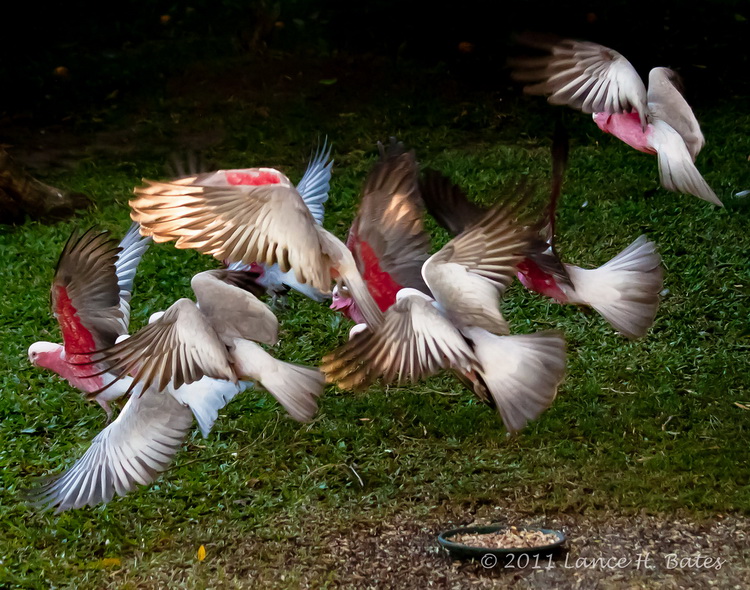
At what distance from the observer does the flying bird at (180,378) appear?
93.0 inches

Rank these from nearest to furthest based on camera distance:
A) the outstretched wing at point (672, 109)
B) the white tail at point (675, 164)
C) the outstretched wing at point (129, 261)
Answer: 1. the white tail at point (675, 164)
2. the outstretched wing at point (672, 109)
3. the outstretched wing at point (129, 261)

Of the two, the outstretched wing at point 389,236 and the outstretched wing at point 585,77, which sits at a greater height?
the outstretched wing at point 585,77

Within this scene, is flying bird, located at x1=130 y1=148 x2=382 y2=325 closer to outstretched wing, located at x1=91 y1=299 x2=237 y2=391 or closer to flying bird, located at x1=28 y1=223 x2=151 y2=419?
outstretched wing, located at x1=91 y1=299 x2=237 y2=391

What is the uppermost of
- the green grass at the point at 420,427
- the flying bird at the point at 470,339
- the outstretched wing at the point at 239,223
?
the outstretched wing at the point at 239,223

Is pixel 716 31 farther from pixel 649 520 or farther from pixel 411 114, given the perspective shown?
pixel 649 520

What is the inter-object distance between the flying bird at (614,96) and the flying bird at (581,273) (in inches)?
7.8

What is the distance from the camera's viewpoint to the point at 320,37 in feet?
25.1

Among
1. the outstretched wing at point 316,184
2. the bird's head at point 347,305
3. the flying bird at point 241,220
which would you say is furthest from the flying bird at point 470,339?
the outstretched wing at point 316,184

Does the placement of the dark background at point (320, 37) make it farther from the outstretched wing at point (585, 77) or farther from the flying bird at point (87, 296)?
the flying bird at point (87, 296)

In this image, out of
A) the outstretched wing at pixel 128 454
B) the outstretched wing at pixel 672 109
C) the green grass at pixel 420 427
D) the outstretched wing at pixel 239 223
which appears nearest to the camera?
the outstretched wing at pixel 239 223

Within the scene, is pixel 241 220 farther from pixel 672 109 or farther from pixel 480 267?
pixel 672 109

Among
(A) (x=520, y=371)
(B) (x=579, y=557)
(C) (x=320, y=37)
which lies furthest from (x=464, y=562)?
(C) (x=320, y=37)

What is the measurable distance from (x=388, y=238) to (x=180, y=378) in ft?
2.66

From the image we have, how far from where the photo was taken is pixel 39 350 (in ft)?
10.2
